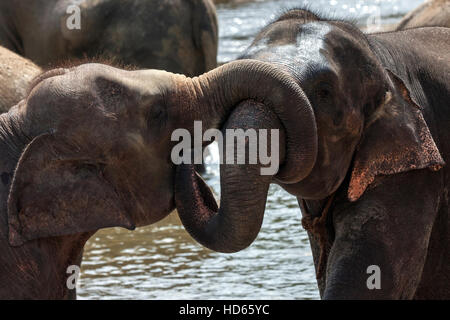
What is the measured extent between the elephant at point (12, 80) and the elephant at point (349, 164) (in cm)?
135

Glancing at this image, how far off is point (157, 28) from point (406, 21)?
1.97m

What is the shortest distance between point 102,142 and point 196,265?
2.82 meters

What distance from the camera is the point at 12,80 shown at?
5.02 meters

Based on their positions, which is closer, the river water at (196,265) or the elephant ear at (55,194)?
the elephant ear at (55,194)

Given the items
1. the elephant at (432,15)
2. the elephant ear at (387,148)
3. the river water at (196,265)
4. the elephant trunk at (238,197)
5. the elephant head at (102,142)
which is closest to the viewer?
the elephant trunk at (238,197)

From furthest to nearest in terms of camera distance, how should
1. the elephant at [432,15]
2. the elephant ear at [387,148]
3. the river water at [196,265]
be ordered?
the elephant at [432,15], the river water at [196,265], the elephant ear at [387,148]

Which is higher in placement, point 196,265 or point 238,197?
point 238,197

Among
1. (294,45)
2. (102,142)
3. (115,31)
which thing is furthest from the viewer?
(115,31)

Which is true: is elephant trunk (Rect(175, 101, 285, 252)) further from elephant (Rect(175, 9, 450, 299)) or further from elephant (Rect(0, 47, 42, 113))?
elephant (Rect(0, 47, 42, 113))

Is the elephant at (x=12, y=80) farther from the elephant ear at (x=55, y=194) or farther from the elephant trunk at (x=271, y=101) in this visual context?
the elephant trunk at (x=271, y=101)

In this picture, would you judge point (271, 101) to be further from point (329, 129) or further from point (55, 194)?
point (55, 194)

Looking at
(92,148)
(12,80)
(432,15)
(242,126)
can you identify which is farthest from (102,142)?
(432,15)

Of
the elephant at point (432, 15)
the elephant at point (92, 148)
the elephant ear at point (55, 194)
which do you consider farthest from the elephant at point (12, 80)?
the elephant at point (432, 15)

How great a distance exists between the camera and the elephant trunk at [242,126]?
3.62 meters
